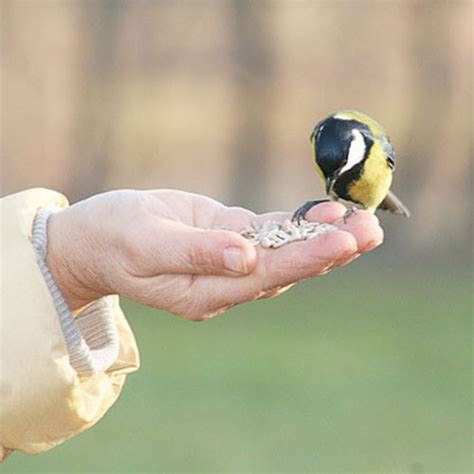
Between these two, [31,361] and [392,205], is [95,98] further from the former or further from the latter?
[31,361]

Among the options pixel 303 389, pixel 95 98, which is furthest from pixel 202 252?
pixel 95 98

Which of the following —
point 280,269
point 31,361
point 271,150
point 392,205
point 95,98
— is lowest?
point 271,150

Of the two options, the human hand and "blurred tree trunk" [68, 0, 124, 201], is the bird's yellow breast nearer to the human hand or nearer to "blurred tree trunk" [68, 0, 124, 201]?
the human hand

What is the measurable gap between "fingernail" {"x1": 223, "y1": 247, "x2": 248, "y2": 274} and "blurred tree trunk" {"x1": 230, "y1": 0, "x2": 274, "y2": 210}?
460 inches

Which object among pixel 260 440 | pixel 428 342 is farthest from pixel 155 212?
pixel 428 342

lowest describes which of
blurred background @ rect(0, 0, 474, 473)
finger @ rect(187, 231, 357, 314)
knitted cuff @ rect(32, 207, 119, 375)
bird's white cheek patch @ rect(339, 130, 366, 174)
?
blurred background @ rect(0, 0, 474, 473)

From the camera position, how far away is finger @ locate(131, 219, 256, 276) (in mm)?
3019

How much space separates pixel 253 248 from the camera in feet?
9.93

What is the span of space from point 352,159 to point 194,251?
5.55 ft

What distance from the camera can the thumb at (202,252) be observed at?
3018mm

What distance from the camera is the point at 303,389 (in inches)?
347

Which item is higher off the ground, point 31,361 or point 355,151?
point 31,361

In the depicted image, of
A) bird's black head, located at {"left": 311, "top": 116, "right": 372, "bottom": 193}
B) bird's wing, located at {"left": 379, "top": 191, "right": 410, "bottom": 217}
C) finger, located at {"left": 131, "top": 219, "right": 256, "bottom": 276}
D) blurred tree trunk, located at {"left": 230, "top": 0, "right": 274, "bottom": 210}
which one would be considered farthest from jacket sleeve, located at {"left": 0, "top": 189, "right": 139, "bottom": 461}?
blurred tree trunk, located at {"left": 230, "top": 0, "right": 274, "bottom": 210}

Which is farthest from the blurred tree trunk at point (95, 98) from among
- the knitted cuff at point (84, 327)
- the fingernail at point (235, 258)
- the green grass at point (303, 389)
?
the fingernail at point (235, 258)
